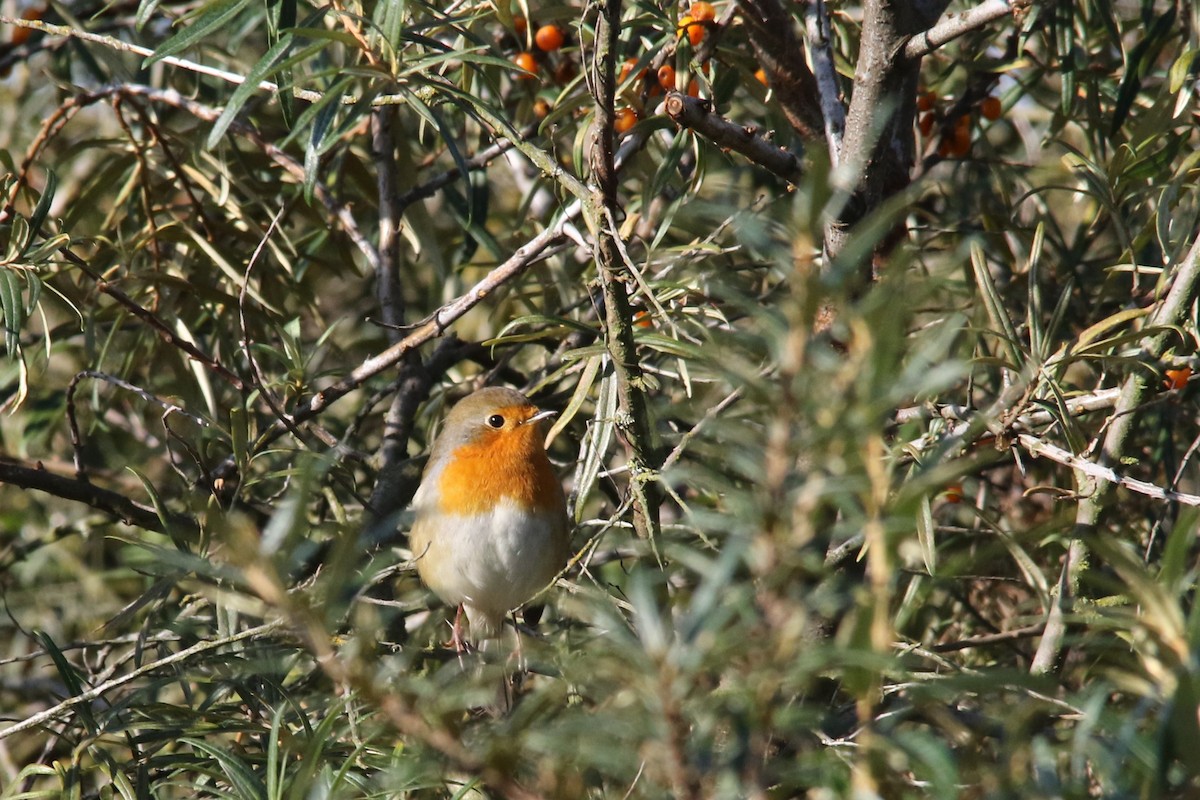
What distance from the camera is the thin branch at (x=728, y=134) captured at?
2465 mm

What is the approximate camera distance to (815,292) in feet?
3.60

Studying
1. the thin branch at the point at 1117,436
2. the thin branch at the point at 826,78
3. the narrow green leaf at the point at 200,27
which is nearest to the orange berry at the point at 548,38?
the thin branch at the point at 826,78

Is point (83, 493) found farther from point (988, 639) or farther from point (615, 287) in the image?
point (988, 639)

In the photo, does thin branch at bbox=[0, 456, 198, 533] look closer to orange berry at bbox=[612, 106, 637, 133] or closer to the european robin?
the european robin

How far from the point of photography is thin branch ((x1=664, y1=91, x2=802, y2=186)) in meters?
2.46

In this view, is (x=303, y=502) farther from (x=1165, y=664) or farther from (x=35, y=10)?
(x=35, y=10)

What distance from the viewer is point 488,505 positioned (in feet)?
13.4

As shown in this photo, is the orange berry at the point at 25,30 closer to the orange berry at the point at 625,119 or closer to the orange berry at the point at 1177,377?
the orange berry at the point at 625,119

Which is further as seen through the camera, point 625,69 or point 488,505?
point 488,505

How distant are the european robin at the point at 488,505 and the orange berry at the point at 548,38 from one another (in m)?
1.12

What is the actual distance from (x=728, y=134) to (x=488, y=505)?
1889 mm

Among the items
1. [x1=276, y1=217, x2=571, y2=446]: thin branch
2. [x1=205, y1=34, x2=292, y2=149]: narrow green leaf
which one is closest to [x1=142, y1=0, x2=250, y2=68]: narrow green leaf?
[x1=205, y1=34, x2=292, y2=149]: narrow green leaf

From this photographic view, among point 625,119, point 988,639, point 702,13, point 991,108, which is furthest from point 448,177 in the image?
point 988,639

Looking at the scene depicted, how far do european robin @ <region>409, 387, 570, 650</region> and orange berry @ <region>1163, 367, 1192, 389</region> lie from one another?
1968mm
